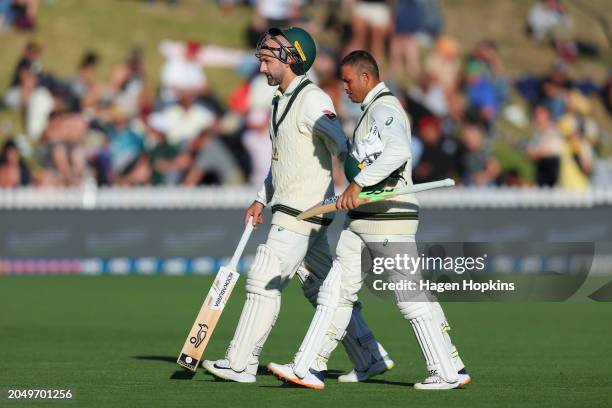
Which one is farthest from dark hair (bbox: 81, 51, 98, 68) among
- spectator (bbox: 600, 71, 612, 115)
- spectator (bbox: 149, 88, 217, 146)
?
spectator (bbox: 600, 71, 612, 115)

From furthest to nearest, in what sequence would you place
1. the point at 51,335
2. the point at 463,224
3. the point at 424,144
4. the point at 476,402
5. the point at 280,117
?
1. the point at 424,144
2. the point at 463,224
3. the point at 51,335
4. the point at 280,117
5. the point at 476,402

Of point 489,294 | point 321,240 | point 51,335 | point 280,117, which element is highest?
point 280,117

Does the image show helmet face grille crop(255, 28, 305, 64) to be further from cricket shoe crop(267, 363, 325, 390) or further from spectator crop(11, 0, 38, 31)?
spectator crop(11, 0, 38, 31)

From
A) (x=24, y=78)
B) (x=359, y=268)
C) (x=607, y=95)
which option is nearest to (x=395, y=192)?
(x=359, y=268)

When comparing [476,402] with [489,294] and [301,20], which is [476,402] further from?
[301,20]

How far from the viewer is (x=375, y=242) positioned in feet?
30.0

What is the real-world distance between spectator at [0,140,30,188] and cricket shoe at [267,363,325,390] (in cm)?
1361

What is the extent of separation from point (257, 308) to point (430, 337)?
Result: 130 cm

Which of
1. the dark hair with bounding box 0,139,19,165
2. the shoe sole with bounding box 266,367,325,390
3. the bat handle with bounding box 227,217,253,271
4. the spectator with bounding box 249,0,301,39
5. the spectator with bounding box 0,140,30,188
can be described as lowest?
the spectator with bounding box 0,140,30,188

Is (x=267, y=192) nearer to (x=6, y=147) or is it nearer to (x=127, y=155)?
(x=6, y=147)

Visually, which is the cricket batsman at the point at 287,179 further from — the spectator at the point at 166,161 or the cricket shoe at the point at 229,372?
the spectator at the point at 166,161

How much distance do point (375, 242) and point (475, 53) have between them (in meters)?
19.0

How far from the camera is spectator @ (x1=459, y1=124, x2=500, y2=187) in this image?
24094mm

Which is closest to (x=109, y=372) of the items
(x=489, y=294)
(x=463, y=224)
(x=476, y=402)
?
(x=476, y=402)
